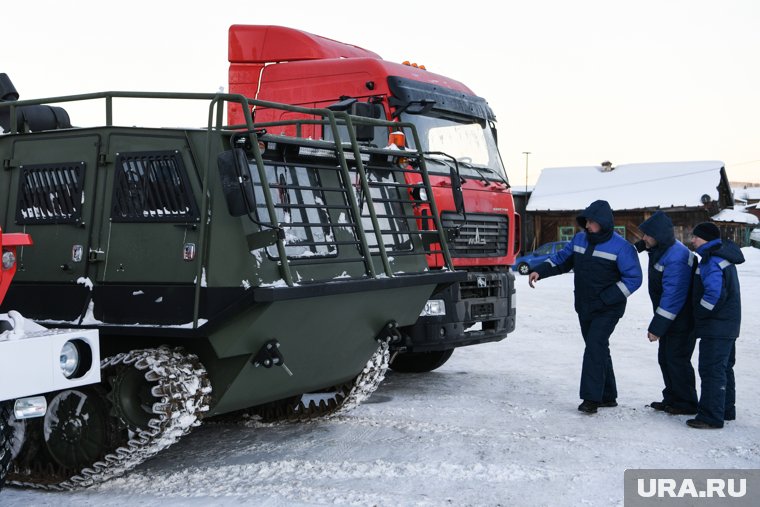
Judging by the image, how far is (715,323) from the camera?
6.92 meters

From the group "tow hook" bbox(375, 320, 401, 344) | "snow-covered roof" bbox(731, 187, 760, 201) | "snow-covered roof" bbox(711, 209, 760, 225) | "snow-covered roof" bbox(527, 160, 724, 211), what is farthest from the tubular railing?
"snow-covered roof" bbox(731, 187, 760, 201)

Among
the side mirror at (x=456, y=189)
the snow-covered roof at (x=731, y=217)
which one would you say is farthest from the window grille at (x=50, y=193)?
the snow-covered roof at (x=731, y=217)

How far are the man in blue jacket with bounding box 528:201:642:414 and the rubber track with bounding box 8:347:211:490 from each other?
3.44 m

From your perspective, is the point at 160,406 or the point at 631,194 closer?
A: the point at 160,406

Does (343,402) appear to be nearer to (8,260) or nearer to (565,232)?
(8,260)

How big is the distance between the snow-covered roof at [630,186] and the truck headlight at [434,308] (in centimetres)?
3165

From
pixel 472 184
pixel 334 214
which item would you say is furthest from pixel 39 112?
pixel 472 184

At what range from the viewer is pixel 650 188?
1566 inches

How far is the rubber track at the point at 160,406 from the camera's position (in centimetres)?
519

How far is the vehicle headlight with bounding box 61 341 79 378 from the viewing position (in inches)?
182

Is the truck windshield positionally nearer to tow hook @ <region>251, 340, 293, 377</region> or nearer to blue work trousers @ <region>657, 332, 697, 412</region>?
blue work trousers @ <region>657, 332, 697, 412</region>

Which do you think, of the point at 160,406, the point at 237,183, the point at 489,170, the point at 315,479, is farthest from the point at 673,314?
the point at 160,406

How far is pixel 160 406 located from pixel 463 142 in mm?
4847
